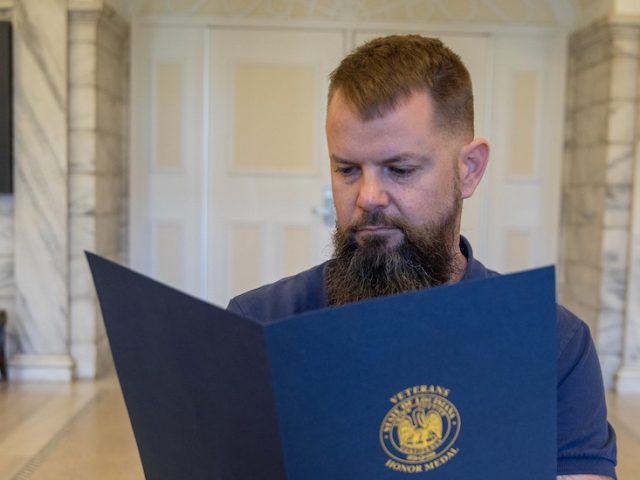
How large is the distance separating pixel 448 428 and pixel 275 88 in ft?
13.8

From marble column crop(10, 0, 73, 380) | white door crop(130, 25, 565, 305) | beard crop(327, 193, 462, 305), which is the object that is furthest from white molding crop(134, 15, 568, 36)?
beard crop(327, 193, 462, 305)

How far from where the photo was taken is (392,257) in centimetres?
107

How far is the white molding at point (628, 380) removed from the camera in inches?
166

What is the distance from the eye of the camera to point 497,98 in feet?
15.5

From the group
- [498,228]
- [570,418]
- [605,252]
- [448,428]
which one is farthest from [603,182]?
[448,428]

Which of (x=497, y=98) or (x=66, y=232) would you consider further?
(x=497, y=98)

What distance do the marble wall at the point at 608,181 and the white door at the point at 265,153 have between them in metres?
1.63

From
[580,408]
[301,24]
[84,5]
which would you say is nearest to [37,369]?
[84,5]

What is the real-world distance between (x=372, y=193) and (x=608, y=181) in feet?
11.7

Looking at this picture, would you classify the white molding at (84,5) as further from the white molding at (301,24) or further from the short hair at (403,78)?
the short hair at (403,78)

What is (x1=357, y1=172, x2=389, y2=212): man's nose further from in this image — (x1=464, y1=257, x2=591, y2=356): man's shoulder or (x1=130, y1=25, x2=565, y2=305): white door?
(x1=130, y1=25, x2=565, y2=305): white door

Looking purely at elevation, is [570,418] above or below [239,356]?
below

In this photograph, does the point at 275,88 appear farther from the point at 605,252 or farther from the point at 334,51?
the point at 605,252

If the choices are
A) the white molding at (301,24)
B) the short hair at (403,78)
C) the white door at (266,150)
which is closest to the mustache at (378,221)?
the short hair at (403,78)
